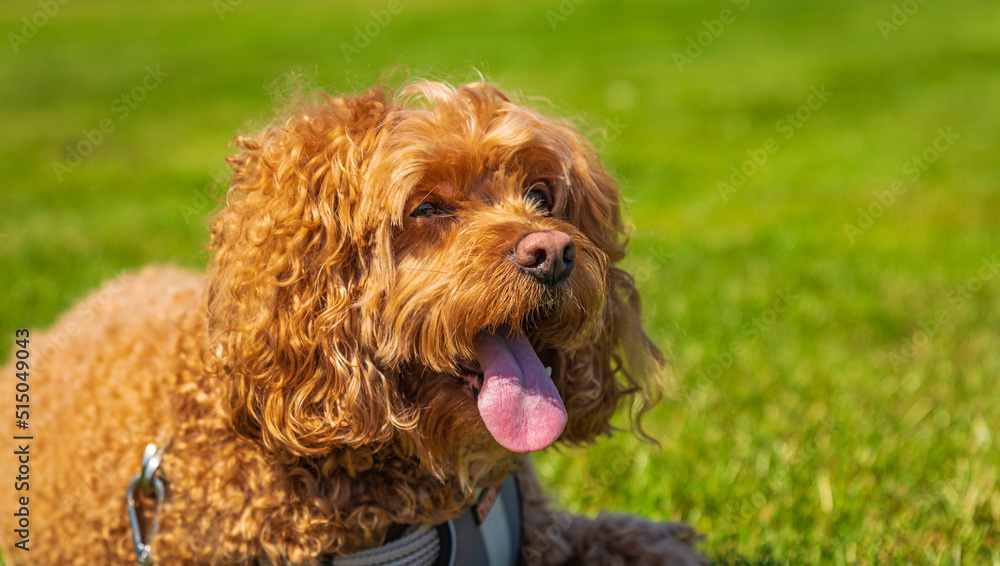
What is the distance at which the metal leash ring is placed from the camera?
8.27 feet

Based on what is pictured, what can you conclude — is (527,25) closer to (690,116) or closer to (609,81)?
(609,81)

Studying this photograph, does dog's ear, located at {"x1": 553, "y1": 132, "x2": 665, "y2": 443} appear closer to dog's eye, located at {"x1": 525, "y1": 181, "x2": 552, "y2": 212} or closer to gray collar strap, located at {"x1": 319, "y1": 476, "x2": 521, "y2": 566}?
dog's eye, located at {"x1": 525, "y1": 181, "x2": 552, "y2": 212}

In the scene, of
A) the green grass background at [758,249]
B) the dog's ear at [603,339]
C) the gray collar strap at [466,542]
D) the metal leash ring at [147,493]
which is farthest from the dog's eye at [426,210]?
the metal leash ring at [147,493]

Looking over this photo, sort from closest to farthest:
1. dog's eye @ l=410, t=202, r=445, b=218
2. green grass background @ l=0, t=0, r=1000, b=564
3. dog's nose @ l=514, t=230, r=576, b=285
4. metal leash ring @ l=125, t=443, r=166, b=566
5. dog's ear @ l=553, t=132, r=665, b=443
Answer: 1. dog's nose @ l=514, t=230, r=576, b=285
2. dog's eye @ l=410, t=202, r=445, b=218
3. metal leash ring @ l=125, t=443, r=166, b=566
4. dog's ear @ l=553, t=132, r=665, b=443
5. green grass background @ l=0, t=0, r=1000, b=564

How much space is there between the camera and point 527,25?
1030 inches

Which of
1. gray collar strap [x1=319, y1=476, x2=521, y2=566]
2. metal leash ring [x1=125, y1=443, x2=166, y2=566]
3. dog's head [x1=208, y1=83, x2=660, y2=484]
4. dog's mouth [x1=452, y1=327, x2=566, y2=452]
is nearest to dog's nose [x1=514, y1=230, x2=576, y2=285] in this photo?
dog's head [x1=208, y1=83, x2=660, y2=484]

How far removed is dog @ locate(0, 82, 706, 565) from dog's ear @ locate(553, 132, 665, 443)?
0.4 inches

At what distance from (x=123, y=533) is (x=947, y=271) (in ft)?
18.6

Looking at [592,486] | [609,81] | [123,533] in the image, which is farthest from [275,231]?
[609,81]

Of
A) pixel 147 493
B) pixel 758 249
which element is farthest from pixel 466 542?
pixel 758 249

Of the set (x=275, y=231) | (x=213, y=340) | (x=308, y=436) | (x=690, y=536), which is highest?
(x=275, y=231)

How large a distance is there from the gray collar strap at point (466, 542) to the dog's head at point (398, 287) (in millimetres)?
226

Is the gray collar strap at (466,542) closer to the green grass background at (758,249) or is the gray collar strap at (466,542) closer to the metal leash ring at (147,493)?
the metal leash ring at (147,493)

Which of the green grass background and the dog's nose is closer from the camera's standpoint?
the dog's nose
